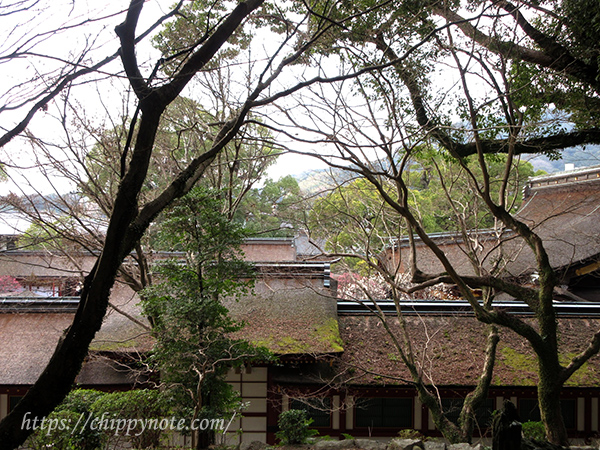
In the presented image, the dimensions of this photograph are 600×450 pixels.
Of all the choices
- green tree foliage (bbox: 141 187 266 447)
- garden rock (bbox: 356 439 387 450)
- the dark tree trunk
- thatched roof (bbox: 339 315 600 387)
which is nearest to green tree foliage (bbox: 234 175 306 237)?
thatched roof (bbox: 339 315 600 387)

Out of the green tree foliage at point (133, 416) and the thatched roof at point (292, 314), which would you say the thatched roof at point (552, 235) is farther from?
the green tree foliage at point (133, 416)

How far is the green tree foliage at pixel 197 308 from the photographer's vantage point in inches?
255

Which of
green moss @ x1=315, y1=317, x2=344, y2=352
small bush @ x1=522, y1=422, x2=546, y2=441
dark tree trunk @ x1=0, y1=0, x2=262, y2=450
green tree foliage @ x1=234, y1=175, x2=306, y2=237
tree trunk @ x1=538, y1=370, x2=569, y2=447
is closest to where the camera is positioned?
dark tree trunk @ x1=0, y1=0, x2=262, y2=450

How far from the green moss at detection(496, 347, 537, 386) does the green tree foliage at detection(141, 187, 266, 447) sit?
521 centimetres

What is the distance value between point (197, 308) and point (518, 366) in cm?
658

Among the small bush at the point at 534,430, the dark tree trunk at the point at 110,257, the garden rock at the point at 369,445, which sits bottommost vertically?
the small bush at the point at 534,430

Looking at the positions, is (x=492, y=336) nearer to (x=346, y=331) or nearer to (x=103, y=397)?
(x=346, y=331)

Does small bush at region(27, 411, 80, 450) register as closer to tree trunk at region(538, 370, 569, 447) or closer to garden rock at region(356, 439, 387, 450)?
garden rock at region(356, 439, 387, 450)

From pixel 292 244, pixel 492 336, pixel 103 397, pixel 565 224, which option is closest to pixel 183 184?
pixel 103 397

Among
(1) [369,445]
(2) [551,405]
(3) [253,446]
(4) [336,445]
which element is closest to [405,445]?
(1) [369,445]

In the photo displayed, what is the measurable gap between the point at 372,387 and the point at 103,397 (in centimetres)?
488

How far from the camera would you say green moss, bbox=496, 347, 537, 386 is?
341 inches

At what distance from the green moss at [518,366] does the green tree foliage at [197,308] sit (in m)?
5.21

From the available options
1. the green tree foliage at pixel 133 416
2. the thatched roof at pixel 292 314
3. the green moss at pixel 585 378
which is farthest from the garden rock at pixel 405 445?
the green moss at pixel 585 378
